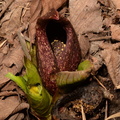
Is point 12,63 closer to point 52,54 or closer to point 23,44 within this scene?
point 23,44

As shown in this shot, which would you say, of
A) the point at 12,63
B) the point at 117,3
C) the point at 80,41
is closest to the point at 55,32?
the point at 80,41

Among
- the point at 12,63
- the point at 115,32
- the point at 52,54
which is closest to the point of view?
the point at 52,54

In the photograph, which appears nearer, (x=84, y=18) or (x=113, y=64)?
(x=113, y=64)

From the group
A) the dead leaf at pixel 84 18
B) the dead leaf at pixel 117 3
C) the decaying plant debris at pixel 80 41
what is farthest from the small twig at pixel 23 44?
the dead leaf at pixel 117 3

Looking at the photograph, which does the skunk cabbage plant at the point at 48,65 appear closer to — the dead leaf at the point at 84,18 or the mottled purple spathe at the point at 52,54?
the mottled purple spathe at the point at 52,54

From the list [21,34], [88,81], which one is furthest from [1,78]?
[88,81]

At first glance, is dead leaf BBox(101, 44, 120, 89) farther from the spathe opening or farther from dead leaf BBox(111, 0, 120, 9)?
dead leaf BBox(111, 0, 120, 9)
